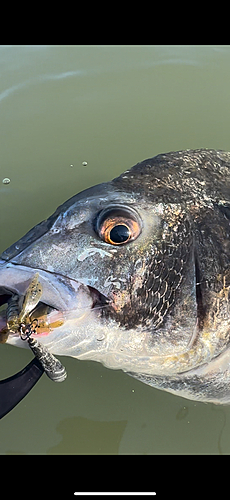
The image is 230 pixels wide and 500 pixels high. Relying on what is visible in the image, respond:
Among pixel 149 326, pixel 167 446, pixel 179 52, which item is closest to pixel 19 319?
pixel 149 326

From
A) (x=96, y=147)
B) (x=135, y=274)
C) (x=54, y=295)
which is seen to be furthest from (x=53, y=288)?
(x=96, y=147)

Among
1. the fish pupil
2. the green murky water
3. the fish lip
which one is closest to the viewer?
the fish lip

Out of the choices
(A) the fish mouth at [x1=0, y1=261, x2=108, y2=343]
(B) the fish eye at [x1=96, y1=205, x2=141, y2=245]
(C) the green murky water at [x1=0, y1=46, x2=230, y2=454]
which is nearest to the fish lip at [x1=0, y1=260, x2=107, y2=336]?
(A) the fish mouth at [x1=0, y1=261, x2=108, y2=343]

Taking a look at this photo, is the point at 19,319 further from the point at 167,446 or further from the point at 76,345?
the point at 167,446

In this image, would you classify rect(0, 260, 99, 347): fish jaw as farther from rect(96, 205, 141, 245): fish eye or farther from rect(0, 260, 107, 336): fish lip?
Answer: rect(96, 205, 141, 245): fish eye

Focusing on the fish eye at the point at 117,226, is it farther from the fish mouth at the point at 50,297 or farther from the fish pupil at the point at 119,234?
the fish mouth at the point at 50,297

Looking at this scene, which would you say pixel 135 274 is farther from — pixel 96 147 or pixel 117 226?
pixel 96 147

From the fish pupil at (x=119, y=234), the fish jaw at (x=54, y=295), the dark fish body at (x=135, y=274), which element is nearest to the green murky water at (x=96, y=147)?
the dark fish body at (x=135, y=274)
